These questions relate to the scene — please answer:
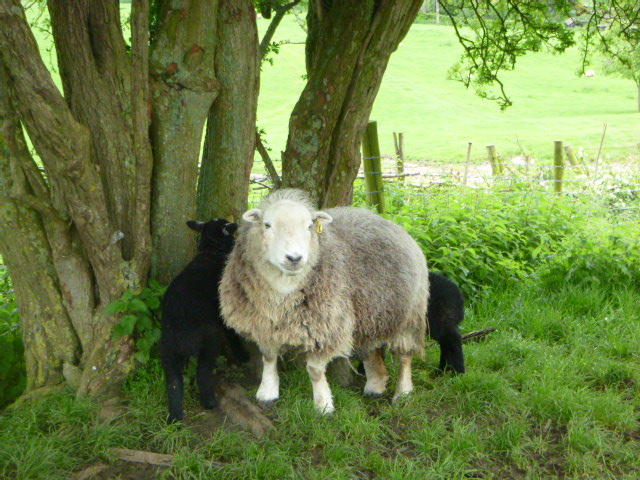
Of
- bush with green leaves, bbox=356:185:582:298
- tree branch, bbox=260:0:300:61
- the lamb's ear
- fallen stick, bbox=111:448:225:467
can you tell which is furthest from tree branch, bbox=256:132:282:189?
fallen stick, bbox=111:448:225:467

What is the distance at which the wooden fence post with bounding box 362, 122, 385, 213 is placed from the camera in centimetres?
728

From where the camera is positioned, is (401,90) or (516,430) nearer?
(516,430)

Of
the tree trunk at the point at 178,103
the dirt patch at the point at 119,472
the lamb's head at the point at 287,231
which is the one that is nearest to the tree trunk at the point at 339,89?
the lamb's head at the point at 287,231

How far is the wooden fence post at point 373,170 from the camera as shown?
7277 millimetres

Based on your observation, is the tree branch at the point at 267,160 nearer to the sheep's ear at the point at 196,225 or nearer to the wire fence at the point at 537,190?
the sheep's ear at the point at 196,225

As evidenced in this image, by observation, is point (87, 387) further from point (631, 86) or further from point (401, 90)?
point (631, 86)

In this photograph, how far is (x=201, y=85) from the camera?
4105 millimetres

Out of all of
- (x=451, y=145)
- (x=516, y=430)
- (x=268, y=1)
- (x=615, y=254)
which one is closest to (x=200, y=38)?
(x=268, y=1)

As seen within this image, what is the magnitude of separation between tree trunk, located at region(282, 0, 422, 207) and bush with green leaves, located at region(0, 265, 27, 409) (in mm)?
2507

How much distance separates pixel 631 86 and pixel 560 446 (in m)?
37.7

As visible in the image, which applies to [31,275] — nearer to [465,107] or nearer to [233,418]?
[233,418]

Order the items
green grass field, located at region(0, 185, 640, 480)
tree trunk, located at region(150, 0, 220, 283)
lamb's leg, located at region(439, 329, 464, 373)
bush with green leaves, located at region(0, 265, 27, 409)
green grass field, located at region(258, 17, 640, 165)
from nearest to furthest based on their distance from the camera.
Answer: green grass field, located at region(0, 185, 640, 480), tree trunk, located at region(150, 0, 220, 283), lamb's leg, located at region(439, 329, 464, 373), bush with green leaves, located at region(0, 265, 27, 409), green grass field, located at region(258, 17, 640, 165)

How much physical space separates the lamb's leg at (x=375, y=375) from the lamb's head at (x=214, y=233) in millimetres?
1308

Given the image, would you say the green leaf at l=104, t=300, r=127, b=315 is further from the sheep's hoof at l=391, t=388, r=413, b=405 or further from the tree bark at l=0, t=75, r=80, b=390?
the sheep's hoof at l=391, t=388, r=413, b=405
